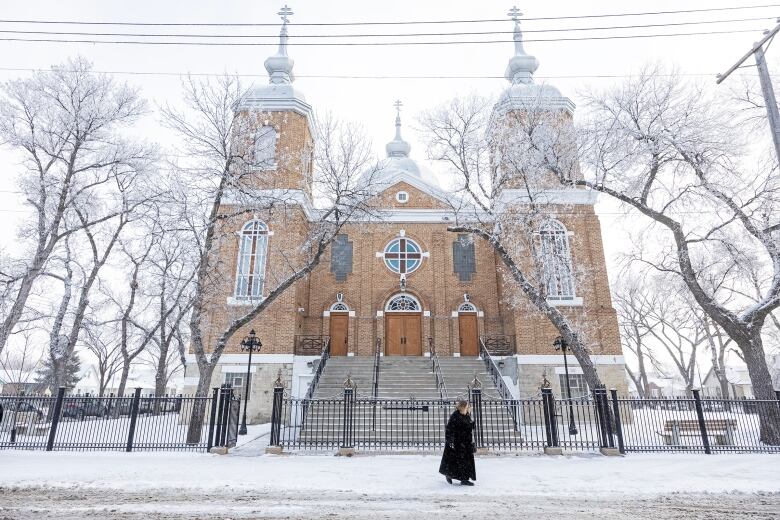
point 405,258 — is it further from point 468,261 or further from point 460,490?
point 460,490

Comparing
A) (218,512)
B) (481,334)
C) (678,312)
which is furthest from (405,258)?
(678,312)

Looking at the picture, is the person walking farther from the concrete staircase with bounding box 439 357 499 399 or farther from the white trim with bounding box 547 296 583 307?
the white trim with bounding box 547 296 583 307

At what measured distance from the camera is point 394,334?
70.2 ft

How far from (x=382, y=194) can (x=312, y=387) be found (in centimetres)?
1054

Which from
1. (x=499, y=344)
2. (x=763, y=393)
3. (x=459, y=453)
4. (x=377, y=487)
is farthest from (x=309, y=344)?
(x=763, y=393)

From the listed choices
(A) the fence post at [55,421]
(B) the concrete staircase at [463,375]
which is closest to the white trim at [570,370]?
(B) the concrete staircase at [463,375]

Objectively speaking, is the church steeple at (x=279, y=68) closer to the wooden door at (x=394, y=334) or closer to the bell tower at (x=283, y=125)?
the bell tower at (x=283, y=125)

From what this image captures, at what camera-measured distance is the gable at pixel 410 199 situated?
23.1 m

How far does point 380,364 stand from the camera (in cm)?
1905

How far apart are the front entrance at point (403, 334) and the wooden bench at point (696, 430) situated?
10.7m

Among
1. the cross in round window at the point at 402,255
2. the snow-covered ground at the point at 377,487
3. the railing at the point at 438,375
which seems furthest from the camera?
the cross in round window at the point at 402,255

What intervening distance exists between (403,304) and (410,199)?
5212 mm

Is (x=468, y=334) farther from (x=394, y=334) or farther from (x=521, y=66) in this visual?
(x=521, y=66)

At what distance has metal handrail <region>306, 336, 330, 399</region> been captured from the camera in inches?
624
